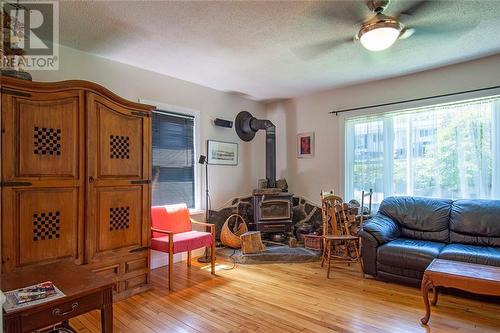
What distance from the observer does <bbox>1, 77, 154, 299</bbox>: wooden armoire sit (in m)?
2.36

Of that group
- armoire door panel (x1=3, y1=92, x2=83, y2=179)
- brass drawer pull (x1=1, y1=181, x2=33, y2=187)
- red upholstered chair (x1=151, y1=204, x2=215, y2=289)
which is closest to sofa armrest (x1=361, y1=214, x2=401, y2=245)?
red upholstered chair (x1=151, y1=204, x2=215, y2=289)

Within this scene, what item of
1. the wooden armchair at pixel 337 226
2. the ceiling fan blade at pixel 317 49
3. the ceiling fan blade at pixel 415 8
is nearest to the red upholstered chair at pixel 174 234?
the wooden armchair at pixel 337 226

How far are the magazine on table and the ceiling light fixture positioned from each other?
114 inches

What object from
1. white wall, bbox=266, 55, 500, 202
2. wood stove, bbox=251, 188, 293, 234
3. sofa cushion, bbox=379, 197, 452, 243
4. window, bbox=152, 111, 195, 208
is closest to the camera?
sofa cushion, bbox=379, 197, 452, 243

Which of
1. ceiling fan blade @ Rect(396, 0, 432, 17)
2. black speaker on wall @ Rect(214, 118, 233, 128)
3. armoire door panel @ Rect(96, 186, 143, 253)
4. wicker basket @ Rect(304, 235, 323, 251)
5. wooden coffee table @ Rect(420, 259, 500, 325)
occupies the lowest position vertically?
wicker basket @ Rect(304, 235, 323, 251)

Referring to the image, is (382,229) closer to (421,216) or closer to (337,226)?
(421,216)

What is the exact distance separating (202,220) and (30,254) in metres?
2.28

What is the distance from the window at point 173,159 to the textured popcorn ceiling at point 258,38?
67 centimetres

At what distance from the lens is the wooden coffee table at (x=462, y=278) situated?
226 centimetres

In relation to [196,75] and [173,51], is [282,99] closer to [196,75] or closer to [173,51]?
[196,75]

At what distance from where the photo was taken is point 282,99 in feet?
18.1

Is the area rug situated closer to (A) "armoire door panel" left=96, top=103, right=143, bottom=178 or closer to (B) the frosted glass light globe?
(A) "armoire door panel" left=96, top=103, right=143, bottom=178

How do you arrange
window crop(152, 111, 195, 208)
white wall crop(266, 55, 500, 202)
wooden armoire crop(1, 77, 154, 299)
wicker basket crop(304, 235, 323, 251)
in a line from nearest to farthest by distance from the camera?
wooden armoire crop(1, 77, 154, 299)
white wall crop(266, 55, 500, 202)
window crop(152, 111, 195, 208)
wicker basket crop(304, 235, 323, 251)

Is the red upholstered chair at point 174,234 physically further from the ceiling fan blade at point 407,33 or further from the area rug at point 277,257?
the ceiling fan blade at point 407,33
